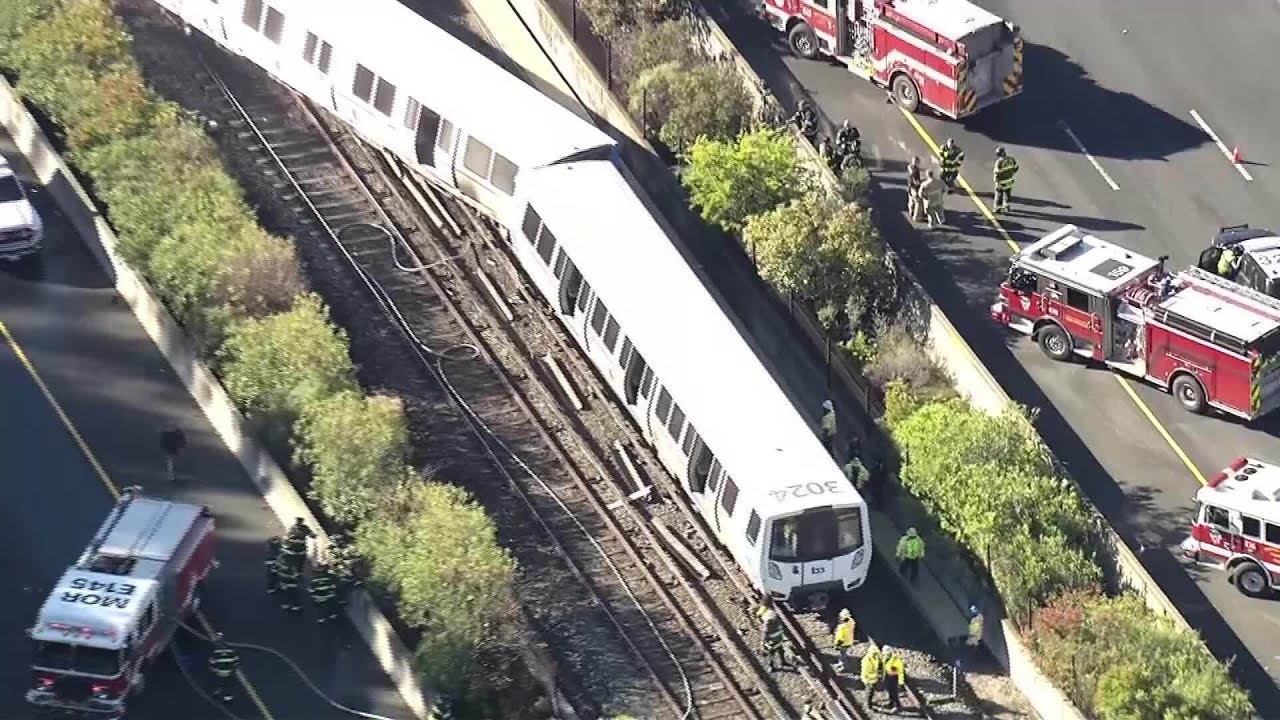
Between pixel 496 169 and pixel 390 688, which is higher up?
pixel 496 169

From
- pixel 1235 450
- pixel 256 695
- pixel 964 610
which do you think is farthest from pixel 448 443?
pixel 1235 450

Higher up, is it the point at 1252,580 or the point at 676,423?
the point at 1252,580

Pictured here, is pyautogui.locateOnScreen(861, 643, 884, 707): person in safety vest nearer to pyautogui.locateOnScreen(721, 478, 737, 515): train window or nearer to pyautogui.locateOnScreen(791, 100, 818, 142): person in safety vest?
pyautogui.locateOnScreen(721, 478, 737, 515): train window

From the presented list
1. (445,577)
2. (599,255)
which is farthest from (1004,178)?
(445,577)

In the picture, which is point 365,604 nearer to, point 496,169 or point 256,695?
point 256,695

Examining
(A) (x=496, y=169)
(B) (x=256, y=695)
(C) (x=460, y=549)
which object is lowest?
(B) (x=256, y=695)

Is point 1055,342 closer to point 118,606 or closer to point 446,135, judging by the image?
point 446,135
